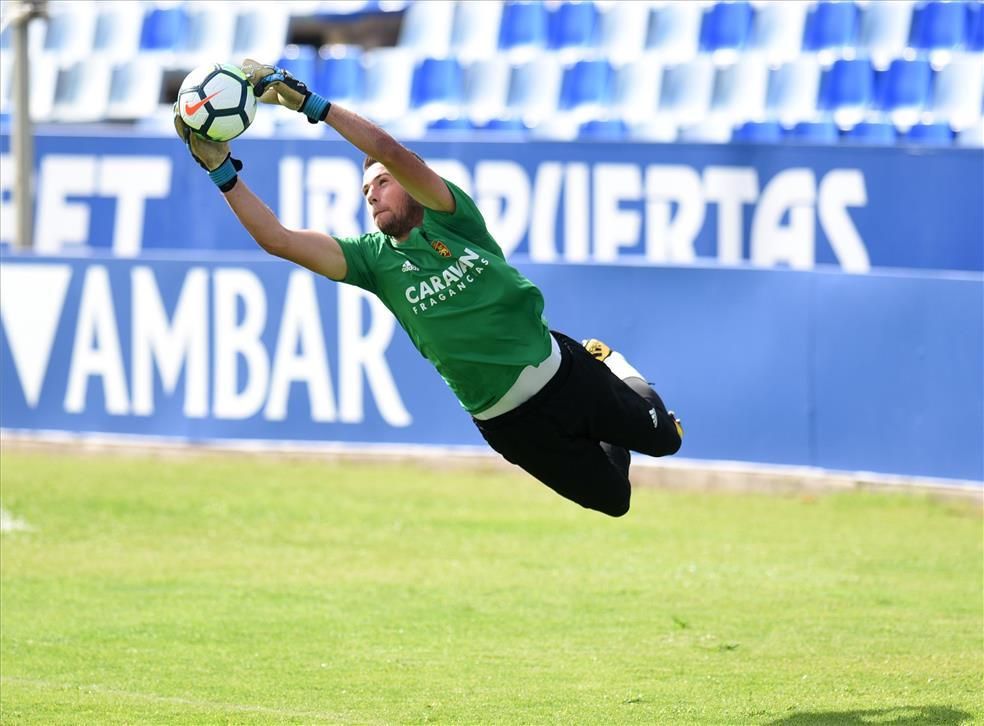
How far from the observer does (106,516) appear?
12133 millimetres

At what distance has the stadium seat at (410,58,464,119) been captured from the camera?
19.3 metres

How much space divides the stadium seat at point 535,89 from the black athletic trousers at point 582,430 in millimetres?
11341

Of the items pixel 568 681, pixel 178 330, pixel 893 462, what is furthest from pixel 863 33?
pixel 568 681

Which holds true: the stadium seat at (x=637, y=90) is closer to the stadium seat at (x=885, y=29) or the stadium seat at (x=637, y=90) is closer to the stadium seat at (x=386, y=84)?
the stadium seat at (x=885, y=29)

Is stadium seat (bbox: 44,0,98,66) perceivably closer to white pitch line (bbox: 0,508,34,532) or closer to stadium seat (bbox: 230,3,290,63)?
stadium seat (bbox: 230,3,290,63)

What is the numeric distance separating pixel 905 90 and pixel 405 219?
11761mm

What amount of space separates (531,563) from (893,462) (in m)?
3.47

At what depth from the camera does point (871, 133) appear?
1752cm

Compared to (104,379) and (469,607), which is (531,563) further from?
(104,379)

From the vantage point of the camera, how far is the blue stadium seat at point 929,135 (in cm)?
1716

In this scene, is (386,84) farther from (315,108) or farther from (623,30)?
(315,108)

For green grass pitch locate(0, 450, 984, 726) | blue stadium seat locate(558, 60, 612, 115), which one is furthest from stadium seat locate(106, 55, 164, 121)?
green grass pitch locate(0, 450, 984, 726)

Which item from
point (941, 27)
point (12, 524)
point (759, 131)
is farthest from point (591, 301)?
point (941, 27)

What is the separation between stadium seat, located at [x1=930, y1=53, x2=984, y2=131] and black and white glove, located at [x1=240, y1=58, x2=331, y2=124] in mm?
12003
